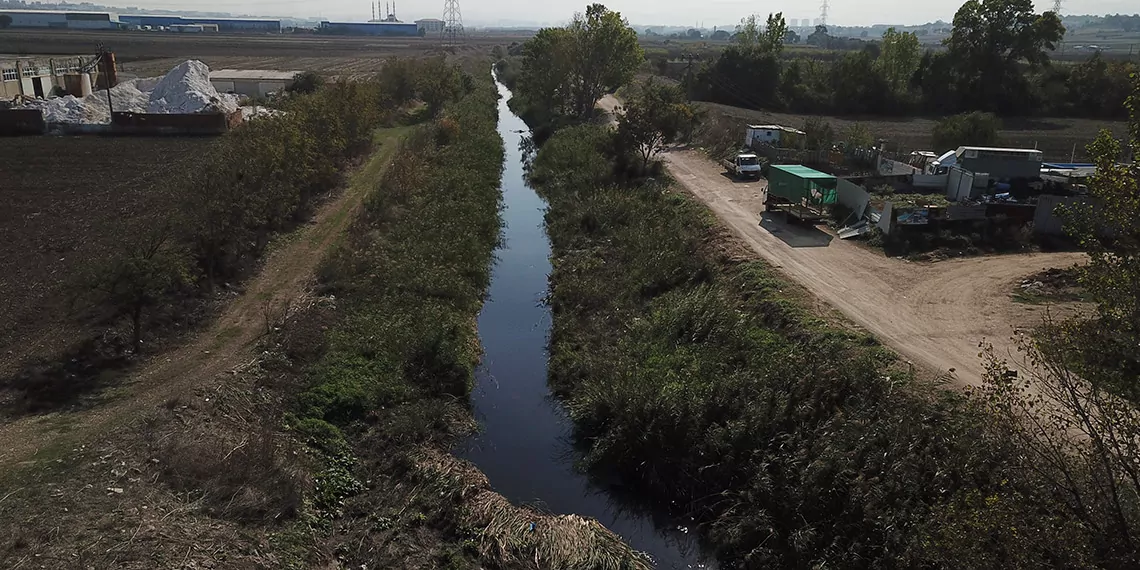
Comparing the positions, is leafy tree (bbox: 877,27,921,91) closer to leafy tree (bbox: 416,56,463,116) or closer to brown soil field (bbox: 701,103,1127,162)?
brown soil field (bbox: 701,103,1127,162)

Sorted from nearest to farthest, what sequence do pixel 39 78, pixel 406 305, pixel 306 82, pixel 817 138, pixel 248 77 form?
pixel 406 305, pixel 817 138, pixel 39 78, pixel 306 82, pixel 248 77

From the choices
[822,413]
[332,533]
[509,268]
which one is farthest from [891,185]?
[332,533]

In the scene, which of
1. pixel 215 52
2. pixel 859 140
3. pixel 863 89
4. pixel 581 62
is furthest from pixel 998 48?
pixel 215 52

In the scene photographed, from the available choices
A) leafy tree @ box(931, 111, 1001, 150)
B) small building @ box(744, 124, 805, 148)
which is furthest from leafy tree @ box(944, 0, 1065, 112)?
small building @ box(744, 124, 805, 148)

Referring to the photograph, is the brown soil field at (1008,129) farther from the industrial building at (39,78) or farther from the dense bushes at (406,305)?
the industrial building at (39,78)

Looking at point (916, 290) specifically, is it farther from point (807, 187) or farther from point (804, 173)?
point (804, 173)
